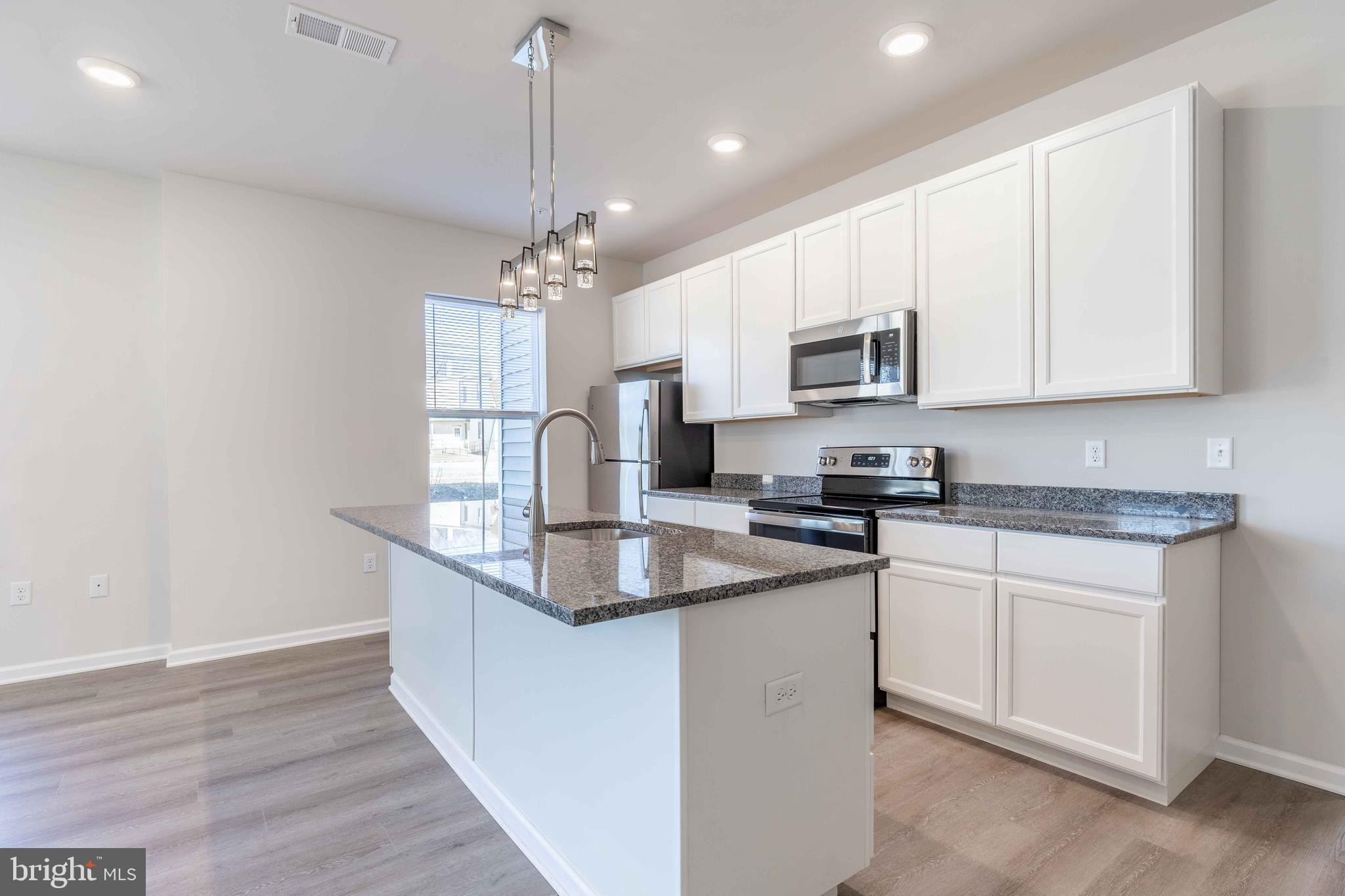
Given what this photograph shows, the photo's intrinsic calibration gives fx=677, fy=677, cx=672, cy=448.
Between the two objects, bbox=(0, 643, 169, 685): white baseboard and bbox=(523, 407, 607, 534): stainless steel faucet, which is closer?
bbox=(523, 407, 607, 534): stainless steel faucet

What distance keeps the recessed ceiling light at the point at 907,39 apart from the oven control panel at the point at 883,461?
64.7 inches

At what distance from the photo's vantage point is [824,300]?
3391 millimetres

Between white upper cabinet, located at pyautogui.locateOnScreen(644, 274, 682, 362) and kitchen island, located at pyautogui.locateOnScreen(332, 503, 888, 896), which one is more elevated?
white upper cabinet, located at pyautogui.locateOnScreen(644, 274, 682, 362)

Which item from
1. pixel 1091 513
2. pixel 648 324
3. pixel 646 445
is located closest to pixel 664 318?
pixel 648 324

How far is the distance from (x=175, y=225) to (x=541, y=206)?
1.94 meters

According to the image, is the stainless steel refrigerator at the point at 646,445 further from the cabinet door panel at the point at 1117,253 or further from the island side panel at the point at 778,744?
the island side panel at the point at 778,744

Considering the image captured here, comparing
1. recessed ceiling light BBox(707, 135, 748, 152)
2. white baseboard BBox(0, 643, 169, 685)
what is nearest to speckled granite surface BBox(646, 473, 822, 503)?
recessed ceiling light BBox(707, 135, 748, 152)

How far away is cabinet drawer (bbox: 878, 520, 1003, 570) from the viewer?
2455 mm

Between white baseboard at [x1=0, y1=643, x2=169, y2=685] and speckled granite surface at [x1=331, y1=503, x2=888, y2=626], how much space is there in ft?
8.57

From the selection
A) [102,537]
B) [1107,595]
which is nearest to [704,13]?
[1107,595]

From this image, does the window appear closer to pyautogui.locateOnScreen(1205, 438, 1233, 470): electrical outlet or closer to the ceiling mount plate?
the ceiling mount plate

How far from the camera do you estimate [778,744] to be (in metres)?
1.49

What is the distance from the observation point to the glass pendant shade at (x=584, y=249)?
215 centimetres

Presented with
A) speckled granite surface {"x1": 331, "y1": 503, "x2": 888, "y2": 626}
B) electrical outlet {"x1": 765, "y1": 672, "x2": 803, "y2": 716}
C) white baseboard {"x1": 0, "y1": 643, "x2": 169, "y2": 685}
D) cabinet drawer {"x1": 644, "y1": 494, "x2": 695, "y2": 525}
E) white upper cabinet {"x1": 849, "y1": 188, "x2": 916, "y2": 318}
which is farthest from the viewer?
cabinet drawer {"x1": 644, "y1": 494, "x2": 695, "y2": 525}
